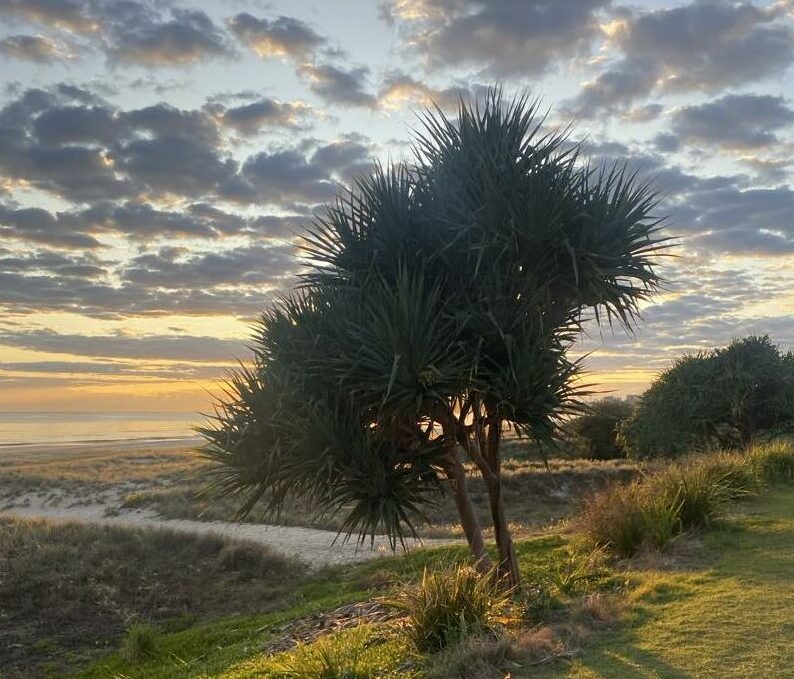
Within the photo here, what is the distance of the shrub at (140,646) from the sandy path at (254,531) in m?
3.62

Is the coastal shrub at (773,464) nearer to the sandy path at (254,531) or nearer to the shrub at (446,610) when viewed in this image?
the sandy path at (254,531)

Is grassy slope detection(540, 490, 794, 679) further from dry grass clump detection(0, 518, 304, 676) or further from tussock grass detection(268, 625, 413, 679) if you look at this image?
dry grass clump detection(0, 518, 304, 676)

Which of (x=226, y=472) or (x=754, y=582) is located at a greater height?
(x=226, y=472)

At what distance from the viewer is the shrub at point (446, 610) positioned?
7.12 meters

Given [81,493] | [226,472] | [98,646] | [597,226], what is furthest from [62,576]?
[81,493]

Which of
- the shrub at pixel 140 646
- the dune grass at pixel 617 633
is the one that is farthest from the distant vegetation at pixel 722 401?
the shrub at pixel 140 646

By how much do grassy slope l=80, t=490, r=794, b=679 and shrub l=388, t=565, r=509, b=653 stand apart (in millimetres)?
507

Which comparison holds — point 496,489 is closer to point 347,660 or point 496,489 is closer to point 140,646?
point 347,660

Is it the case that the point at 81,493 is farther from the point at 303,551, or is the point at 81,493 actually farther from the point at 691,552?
the point at 691,552

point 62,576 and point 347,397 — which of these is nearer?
point 347,397

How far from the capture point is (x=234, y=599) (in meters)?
18.3

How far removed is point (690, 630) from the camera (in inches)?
275

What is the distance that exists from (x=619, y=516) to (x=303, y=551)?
1388cm

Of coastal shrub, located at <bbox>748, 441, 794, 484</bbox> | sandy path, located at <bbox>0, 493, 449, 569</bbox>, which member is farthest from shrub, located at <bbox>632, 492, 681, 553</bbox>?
coastal shrub, located at <bbox>748, 441, 794, 484</bbox>
